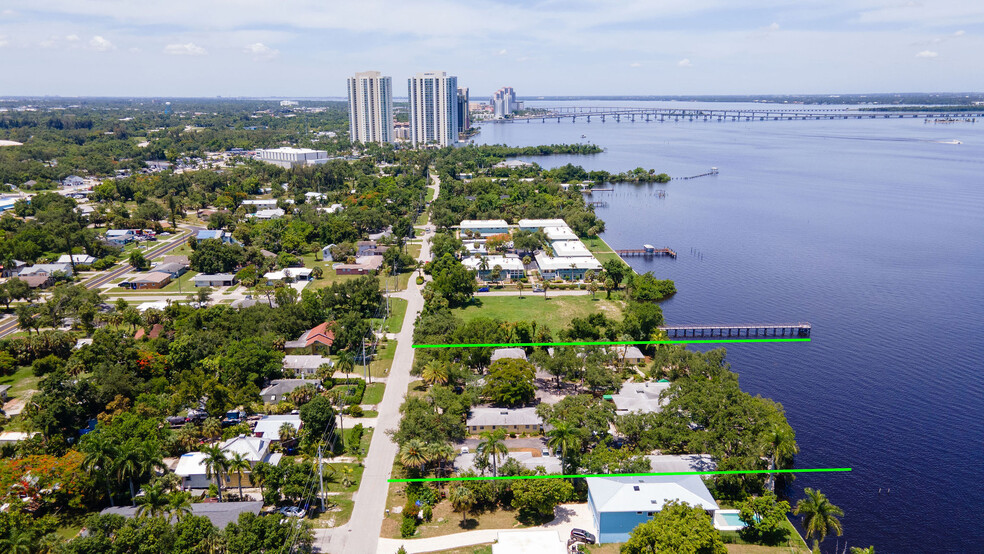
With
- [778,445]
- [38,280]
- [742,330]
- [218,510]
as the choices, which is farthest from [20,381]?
[742,330]

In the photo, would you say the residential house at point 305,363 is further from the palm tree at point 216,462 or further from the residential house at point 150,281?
the residential house at point 150,281

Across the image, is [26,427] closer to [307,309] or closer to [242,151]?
[307,309]

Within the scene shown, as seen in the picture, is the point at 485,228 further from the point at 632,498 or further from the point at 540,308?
the point at 632,498

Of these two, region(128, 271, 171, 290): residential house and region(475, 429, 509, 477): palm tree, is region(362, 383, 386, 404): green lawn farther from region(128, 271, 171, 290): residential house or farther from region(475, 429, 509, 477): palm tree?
region(128, 271, 171, 290): residential house

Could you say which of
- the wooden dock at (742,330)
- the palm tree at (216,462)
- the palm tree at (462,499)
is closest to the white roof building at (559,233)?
the wooden dock at (742,330)

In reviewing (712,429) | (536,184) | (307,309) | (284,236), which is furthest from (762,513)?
(536,184)

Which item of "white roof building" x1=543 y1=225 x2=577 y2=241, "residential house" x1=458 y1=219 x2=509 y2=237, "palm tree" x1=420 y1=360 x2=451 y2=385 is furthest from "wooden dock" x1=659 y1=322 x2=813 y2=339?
"residential house" x1=458 y1=219 x2=509 y2=237
